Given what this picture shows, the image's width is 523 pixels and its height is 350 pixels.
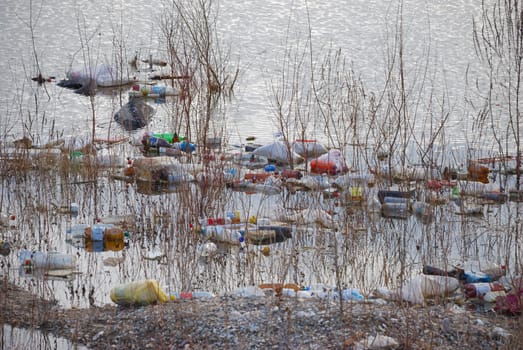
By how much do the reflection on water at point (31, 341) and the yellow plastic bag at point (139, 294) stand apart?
398mm

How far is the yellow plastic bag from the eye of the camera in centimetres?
372

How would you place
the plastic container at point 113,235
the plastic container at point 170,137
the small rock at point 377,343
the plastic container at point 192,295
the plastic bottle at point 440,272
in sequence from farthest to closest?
the plastic container at point 170,137, the plastic container at point 113,235, the plastic bottle at point 440,272, the plastic container at point 192,295, the small rock at point 377,343

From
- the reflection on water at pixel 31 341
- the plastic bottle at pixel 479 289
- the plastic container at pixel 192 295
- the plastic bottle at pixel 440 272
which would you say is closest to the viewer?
the reflection on water at pixel 31 341

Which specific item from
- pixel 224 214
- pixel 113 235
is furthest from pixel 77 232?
pixel 224 214

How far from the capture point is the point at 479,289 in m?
4.00

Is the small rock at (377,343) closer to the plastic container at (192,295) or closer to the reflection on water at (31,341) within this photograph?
the plastic container at (192,295)

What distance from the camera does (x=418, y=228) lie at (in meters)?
5.19

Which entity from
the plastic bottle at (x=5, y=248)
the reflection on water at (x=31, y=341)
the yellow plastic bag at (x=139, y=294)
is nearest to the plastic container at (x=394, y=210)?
the yellow plastic bag at (x=139, y=294)

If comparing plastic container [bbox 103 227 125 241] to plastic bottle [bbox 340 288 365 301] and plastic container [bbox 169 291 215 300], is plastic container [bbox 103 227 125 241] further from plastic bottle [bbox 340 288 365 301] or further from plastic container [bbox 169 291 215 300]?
plastic bottle [bbox 340 288 365 301]

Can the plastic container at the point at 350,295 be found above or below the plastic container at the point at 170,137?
below

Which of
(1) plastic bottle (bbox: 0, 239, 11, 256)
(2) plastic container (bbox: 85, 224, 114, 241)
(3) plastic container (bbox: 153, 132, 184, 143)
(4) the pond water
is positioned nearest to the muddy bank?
(4) the pond water

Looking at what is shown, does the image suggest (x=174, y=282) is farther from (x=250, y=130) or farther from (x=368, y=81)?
(x=368, y=81)

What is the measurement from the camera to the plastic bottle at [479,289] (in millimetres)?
3992

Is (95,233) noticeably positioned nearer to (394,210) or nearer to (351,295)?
(351,295)
